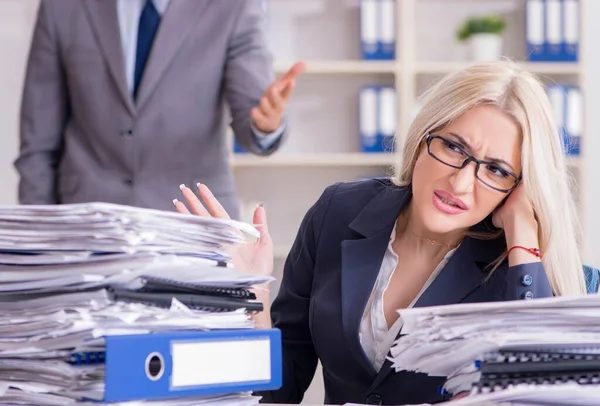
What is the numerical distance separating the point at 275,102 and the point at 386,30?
2248 millimetres

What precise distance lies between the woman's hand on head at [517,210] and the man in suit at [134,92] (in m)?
1.07

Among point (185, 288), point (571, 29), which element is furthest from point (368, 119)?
point (185, 288)

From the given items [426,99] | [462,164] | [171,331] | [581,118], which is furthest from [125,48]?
[581,118]

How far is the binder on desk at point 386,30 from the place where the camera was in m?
4.25

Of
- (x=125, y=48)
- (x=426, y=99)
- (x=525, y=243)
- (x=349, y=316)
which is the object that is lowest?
(x=349, y=316)

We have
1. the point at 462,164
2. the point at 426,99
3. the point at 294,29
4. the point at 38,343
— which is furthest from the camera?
the point at 294,29

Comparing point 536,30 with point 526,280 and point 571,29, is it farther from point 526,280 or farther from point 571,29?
point 526,280

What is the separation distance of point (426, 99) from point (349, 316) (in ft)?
1.29

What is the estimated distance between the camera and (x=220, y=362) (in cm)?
87

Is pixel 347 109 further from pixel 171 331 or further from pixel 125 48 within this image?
pixel 171 331

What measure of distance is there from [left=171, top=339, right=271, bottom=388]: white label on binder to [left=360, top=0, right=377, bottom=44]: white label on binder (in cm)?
351

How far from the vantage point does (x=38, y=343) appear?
0.85 m

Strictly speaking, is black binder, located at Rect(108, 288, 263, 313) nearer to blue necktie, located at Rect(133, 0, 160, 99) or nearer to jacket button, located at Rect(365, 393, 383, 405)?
jacket button, located at Rect(365, 393, 383, 405)

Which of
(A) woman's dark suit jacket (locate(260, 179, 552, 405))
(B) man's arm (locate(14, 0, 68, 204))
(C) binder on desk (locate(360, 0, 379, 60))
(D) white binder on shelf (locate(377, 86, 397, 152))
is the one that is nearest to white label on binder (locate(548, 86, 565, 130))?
(D) white binder on shelf (locate(377, 86, 397, 152))
